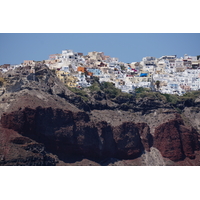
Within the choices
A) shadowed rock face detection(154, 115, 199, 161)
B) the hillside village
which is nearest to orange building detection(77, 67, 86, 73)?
the hillside village

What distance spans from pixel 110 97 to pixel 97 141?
42.6 ft

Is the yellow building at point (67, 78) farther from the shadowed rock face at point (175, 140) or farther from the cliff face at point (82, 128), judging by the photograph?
the shadowed rock face at point (175, 140)

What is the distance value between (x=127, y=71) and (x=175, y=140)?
101ft

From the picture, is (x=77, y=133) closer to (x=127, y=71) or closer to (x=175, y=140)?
(x=175, y=140)

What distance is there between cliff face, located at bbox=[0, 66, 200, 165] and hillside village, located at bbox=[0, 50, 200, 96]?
6940mm

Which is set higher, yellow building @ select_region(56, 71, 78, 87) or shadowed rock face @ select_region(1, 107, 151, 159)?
yellow building @ select_region(56, 71, 78, 87)

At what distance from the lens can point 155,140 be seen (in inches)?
2972

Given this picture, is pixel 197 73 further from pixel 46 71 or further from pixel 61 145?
pixel 61 145

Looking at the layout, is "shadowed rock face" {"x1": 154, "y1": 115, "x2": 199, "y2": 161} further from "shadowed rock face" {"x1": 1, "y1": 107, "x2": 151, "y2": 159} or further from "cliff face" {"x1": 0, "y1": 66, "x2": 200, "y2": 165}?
"shadowed rock face" {"x1": 1, "y1": 107, "x2": 151, "y2": 159}

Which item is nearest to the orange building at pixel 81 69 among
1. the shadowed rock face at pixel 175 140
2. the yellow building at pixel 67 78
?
the yellow building at pixel 67 78

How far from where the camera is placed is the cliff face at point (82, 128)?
2426 inches

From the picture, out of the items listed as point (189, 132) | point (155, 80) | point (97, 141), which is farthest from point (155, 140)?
point (155, 80)

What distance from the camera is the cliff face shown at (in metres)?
61.6

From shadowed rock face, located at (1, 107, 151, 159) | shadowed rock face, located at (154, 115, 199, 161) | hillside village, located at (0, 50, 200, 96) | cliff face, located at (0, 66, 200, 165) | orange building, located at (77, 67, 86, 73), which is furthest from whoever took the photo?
orange building, located at (77, 67, 86, 73)
